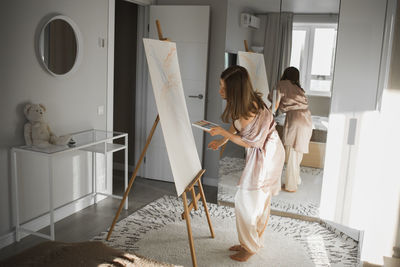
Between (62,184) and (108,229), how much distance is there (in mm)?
621

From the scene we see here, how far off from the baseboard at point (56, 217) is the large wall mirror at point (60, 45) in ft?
4.11

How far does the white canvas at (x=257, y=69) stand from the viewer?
11.8 feet

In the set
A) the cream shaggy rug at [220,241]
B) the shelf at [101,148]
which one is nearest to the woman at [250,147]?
the cream shaggy rug at [220,241]

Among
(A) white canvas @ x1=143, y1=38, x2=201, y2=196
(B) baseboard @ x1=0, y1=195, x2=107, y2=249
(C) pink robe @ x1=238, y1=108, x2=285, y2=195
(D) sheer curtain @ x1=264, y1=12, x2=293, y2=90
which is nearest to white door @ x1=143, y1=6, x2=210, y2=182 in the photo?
(D) sheer curtain @ x1=264, y1=12, x2=293, y2=90

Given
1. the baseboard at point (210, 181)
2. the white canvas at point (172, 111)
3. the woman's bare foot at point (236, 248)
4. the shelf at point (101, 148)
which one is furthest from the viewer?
the baseboard at point (210, 181)

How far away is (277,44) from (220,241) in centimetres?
189

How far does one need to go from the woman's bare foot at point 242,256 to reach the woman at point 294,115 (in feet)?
3.56

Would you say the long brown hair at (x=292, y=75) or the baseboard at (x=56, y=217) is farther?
the long brown hair at (x=292, y=75)

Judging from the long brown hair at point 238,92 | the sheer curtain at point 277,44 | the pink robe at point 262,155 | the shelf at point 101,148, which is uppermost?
the sheer curtain at point 277,44

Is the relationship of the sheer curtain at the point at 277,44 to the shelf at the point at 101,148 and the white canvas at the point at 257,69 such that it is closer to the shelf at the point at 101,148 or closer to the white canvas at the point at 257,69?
the white canvas at the point at 257,69

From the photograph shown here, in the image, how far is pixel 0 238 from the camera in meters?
2.88

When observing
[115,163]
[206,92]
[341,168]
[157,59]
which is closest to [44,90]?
[157,59]

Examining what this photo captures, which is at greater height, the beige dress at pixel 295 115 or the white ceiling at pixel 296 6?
the white ceiling at pixel 296 6

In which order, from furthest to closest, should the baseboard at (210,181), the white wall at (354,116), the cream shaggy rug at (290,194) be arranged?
the baseboard at (210,181)
the cream shaggy rug at (290,194)
the white wall at (354,116)
